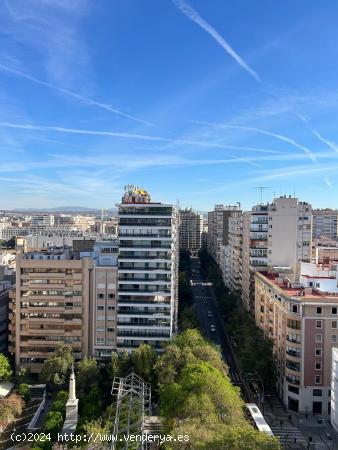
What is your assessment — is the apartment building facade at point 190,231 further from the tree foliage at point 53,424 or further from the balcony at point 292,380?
the tree foliage at point 53,424

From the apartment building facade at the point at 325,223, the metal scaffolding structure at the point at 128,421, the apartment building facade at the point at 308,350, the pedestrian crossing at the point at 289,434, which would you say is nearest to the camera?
the metal scaffolding structure at the point at 128,421

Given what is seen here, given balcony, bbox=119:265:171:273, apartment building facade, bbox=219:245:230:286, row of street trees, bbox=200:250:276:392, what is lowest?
row of street trees, bbox=200:250:276:392

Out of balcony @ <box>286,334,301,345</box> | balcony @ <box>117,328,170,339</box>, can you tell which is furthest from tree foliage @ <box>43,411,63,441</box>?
balcony @ <box>286,334,301,345</box>

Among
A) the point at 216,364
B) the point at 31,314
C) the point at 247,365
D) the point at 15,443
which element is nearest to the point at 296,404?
the point at 247,365

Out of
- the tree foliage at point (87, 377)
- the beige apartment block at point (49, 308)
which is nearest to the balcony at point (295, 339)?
the tree foliage at point (87, 377)

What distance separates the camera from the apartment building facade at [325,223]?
7195 inches

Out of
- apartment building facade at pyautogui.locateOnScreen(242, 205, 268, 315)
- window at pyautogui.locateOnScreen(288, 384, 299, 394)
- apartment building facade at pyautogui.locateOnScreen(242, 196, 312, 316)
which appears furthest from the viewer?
apartment building facade at pyautogui.locateOnScreen(242, 205, 268, 315)

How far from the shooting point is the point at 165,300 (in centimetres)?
5281

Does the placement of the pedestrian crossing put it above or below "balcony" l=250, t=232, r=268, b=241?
below

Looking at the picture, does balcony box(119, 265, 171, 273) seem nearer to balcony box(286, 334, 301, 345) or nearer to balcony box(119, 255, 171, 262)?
balcony box(119, 255, 171, 262)

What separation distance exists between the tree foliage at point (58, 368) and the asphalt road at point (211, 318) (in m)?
19.5

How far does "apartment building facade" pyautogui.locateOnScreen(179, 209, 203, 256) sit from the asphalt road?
141 ft

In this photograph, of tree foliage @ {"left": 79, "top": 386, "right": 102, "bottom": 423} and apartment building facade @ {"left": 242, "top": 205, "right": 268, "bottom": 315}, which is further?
apartment building facade @ {"left": 242, "top": 205, "right": 268, "bottom": 315}

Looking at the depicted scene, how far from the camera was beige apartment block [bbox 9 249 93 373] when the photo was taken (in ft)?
173
